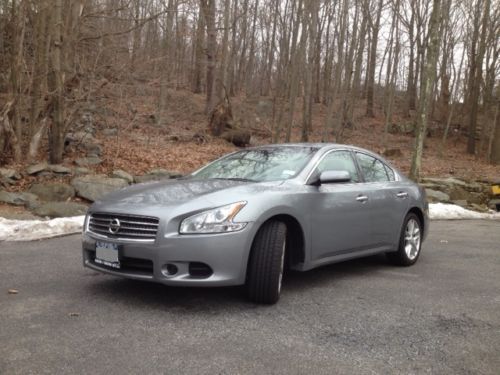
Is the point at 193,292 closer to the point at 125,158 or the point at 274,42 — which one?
the point at 125,158

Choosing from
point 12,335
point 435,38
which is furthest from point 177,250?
point 435,38

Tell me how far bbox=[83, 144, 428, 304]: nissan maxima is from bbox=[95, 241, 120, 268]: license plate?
0.01m

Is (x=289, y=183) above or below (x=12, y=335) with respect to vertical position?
above

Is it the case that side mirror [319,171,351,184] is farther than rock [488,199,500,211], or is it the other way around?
rock [488,199,500,211]

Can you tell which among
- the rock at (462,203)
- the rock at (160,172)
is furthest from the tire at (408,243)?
the rock at (462,203)

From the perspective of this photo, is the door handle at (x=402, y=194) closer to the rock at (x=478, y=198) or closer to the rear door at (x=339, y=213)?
the rear door at (x=339, y=213)

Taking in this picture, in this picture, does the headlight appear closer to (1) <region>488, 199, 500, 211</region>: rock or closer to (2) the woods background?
(2) the woods background

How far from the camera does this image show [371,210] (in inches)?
228

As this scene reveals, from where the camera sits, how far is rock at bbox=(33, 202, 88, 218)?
958 cm

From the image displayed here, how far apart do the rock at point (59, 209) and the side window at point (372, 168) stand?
5794 millimetres

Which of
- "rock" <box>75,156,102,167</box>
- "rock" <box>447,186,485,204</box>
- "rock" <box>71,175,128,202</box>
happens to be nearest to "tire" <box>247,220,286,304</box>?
"rock" <box>71,175,128,202</box>

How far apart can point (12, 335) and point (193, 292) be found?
1666 millimetres

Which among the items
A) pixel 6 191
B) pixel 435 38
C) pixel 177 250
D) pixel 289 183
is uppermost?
pixel 435 38

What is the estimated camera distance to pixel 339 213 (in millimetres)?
5285
